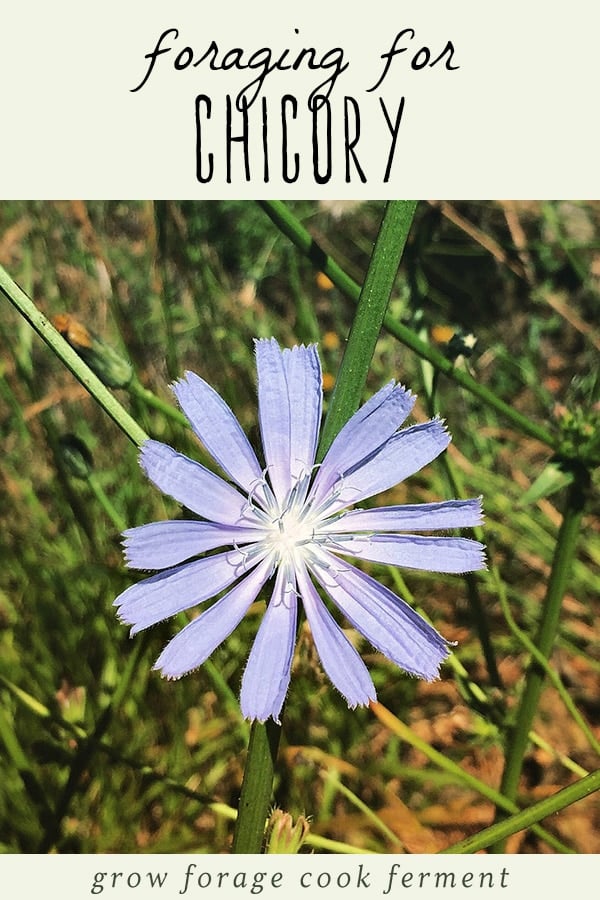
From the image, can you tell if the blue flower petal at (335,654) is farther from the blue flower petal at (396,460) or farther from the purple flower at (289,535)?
the blue flower petal at (396,460)

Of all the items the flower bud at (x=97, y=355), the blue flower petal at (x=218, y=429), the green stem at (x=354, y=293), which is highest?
the green stem at (x=354, y=293)

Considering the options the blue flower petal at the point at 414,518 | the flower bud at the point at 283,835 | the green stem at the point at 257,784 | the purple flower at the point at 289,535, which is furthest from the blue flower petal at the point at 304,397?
the flower bud at the point at 283,835

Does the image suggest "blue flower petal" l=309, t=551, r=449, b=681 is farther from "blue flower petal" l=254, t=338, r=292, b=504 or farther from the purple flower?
"blue flower petal" l=254, t=338, r=292, b=504

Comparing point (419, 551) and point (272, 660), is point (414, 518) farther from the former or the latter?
point (272, 660)

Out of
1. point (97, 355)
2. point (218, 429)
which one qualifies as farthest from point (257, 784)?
point (97, 355)
